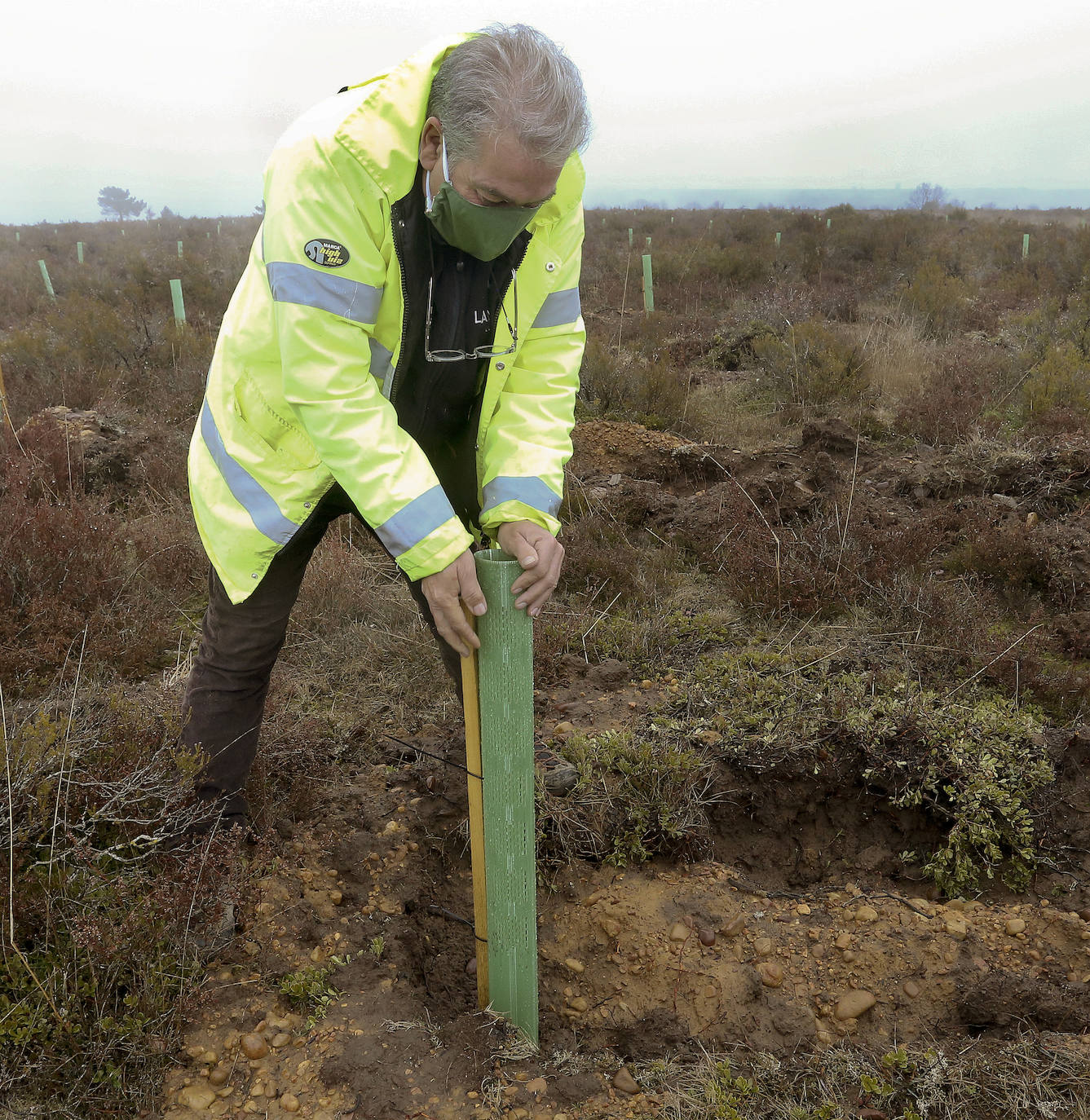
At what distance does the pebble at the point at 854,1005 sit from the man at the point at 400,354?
4.98ft

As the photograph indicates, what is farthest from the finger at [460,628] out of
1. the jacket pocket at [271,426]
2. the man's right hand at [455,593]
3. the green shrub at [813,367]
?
the green shrub at [813,367]

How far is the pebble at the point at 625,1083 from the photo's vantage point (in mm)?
1973

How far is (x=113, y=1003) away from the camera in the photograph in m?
Answer: 1.88

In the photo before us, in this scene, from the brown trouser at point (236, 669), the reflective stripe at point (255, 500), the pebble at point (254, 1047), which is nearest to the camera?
the pebble at point (254, 1047)

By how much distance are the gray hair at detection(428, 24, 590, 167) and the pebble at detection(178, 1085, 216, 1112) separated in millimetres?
2061

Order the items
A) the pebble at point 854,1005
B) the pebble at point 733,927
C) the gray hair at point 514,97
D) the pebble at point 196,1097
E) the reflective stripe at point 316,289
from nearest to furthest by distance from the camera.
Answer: the gray hair at point 514,97 < the reflective stripe at point 316,289 < the pebble at point 196,1097 < the pebble at point 854,1005 < the pebble at point 733,927

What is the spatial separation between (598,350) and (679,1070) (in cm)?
731

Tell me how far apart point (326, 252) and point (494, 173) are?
369 mm

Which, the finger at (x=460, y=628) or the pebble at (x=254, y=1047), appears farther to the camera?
the pebble at (x=254, y=1047)

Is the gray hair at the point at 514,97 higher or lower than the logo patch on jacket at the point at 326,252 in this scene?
higher

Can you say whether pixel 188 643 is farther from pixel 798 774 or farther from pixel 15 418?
pixel 15 418

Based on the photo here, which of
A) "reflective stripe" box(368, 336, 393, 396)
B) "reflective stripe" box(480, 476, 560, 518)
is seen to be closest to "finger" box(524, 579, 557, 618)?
"reflective stripe" box(480, 476, 560, 518)

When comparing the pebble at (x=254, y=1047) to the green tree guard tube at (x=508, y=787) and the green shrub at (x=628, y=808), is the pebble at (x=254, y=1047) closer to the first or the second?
the green tree guard tube at (x=508, y=787)

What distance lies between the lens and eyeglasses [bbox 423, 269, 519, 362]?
194 cm
